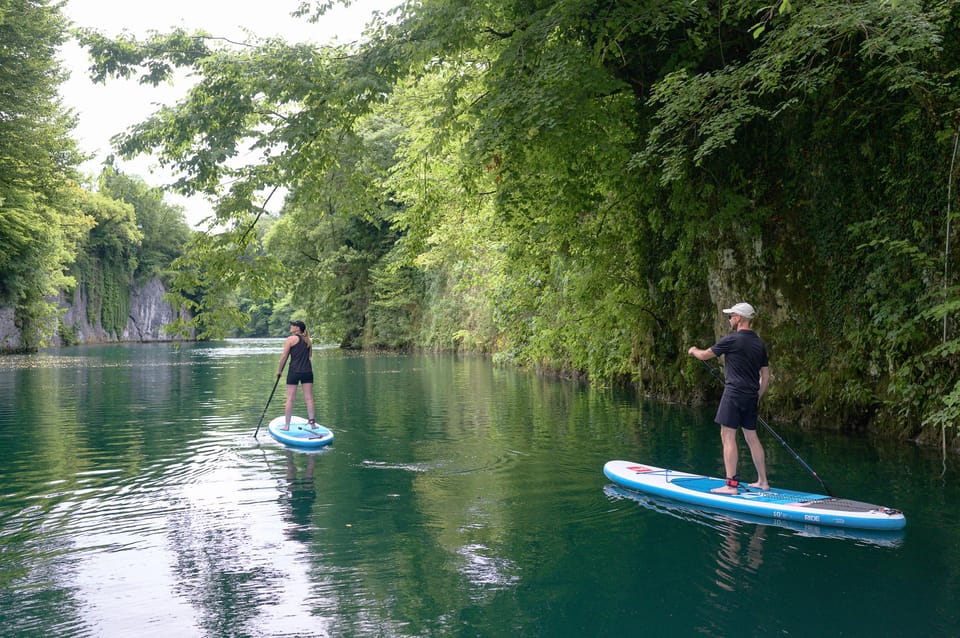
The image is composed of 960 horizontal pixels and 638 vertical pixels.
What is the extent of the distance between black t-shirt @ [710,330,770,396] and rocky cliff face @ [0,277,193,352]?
49.4 m

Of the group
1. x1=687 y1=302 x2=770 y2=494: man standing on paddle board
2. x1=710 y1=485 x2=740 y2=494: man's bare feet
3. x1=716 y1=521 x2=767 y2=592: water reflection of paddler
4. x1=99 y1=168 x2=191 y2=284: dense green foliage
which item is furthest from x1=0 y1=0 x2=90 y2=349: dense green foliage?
x1=99 y1=168 x2=191 y2=284: dense green foliage

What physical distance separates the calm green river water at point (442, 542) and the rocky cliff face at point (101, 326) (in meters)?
40.5

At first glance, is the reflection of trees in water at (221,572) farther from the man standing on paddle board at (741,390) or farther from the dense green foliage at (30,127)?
the dense green foliage at (30,127)

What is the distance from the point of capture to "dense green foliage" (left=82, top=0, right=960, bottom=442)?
10.1 metres

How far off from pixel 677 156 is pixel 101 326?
86655 millimetres

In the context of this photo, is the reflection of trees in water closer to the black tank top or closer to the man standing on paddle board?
the man standing on paddle board

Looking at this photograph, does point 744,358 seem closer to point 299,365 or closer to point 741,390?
point 741,390

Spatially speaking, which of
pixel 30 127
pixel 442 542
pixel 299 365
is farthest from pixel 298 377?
pixel 30 127

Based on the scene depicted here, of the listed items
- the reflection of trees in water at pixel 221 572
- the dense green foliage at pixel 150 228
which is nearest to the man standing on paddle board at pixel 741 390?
the reflection of trees in water at pixel 221 572

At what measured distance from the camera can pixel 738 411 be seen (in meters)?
8.10

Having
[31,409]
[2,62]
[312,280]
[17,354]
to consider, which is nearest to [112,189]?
[17,354]

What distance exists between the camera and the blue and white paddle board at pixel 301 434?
39.9 feet

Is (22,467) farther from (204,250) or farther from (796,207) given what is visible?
(796,207)

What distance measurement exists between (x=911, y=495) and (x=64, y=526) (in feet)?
28.0
